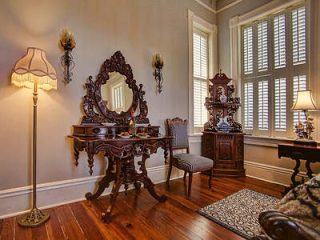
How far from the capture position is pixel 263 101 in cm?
350

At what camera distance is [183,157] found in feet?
9.66

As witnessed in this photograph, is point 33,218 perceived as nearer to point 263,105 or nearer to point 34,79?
point 34,79

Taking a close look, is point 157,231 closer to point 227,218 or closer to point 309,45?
point 227,218

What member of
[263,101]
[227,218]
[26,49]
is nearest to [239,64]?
[263,101]

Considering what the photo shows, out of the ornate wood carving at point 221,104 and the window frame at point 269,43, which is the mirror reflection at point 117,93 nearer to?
the ornate wood carving at point 221,104

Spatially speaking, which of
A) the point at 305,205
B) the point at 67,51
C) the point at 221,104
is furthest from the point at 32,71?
the point at 221,104

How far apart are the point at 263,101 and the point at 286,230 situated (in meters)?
3.14

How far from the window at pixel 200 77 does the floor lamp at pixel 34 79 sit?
8.41 feet

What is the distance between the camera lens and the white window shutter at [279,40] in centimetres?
324

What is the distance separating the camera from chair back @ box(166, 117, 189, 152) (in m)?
3.24

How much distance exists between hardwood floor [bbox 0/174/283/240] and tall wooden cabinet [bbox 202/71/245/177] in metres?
0.78

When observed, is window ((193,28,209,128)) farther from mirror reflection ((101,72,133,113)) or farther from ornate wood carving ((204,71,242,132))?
mirror reflection ((101,72,133,113))

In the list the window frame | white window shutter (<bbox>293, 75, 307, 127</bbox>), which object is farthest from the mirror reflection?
white window shutter (<bbox>293, 75, 307, 127</bbox>)

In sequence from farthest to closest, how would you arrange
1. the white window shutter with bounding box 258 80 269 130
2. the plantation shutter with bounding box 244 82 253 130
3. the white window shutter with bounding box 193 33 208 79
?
the white window shutter with bounding box 193 33 208 79 → the plantation shutter with bounding box 244 82 253 130 → the white window shutter with bounding box 258 80 269 130
